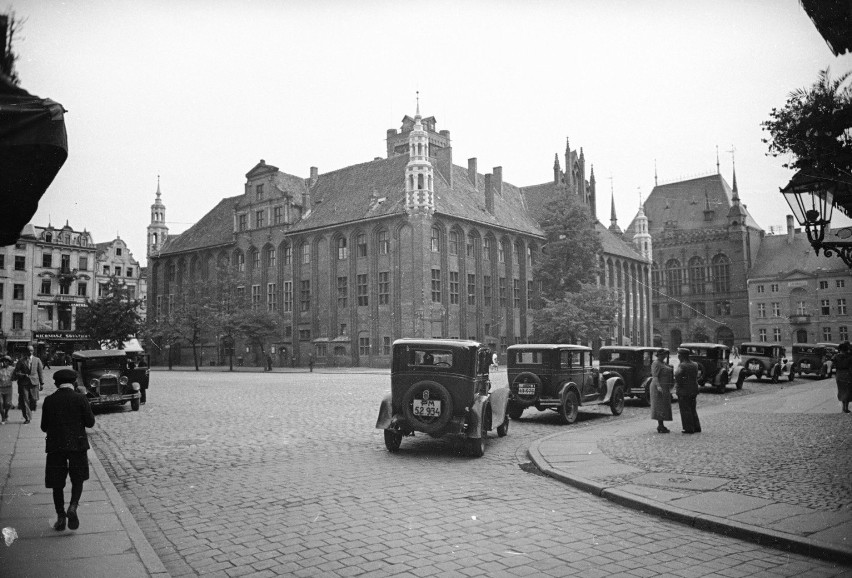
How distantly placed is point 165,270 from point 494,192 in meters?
39.2

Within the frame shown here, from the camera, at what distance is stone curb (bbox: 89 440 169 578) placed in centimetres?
542

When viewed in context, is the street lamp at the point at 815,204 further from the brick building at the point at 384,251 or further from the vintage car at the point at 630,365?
the brick building at the point at 384,251

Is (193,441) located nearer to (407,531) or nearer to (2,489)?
(2,489)

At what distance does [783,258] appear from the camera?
76.7 metres

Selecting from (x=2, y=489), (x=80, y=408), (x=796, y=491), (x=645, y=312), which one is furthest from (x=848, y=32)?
(x=645, y=312)

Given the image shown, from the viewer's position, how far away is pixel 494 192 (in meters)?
57.2

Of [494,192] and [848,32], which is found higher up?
[494,192]

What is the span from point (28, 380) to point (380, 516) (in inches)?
562

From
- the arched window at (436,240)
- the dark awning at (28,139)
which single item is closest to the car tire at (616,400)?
the dark awning at (28,139)

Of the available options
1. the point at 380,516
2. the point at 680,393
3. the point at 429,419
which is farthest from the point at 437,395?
the point at 680,393

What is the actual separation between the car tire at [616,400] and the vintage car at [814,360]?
22028mm

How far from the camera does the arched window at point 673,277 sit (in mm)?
91000

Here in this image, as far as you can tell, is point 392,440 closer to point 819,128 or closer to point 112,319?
point 819,128

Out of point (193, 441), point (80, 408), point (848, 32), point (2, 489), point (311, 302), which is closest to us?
point (848, 32)
